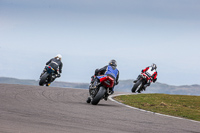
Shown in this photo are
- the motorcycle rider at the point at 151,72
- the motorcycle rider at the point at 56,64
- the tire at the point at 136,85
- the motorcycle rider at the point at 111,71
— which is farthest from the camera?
the motorcycle rider at the point at 151,72

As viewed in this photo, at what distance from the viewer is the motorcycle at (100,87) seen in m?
14.2

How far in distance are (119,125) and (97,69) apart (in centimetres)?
636

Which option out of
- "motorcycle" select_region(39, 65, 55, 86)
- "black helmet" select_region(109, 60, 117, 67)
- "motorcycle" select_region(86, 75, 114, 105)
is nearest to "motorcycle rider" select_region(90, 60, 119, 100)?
"black helmet" select_region(109, 60, 117, 67)

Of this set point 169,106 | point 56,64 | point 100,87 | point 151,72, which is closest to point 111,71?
point 100,87

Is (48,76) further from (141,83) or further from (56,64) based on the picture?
(141,83)

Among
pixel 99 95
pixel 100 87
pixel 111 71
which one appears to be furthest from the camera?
pixel 111 71

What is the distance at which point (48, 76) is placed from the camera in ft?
81.3

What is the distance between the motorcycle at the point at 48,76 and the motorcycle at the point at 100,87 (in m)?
9.57

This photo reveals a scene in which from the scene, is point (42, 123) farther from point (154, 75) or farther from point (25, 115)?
point (154, 75)

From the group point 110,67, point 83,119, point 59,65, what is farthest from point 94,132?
point 59,65

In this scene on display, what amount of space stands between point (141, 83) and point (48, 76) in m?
6.34

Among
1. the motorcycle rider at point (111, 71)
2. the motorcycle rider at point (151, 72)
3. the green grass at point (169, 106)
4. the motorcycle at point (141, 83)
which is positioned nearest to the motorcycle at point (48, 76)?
the motorcycle at point (141, 83)

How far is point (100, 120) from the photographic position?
381 inches

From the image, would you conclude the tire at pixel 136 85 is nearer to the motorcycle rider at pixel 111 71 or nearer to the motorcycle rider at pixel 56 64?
the motorcycle rider at pixel 56 64
